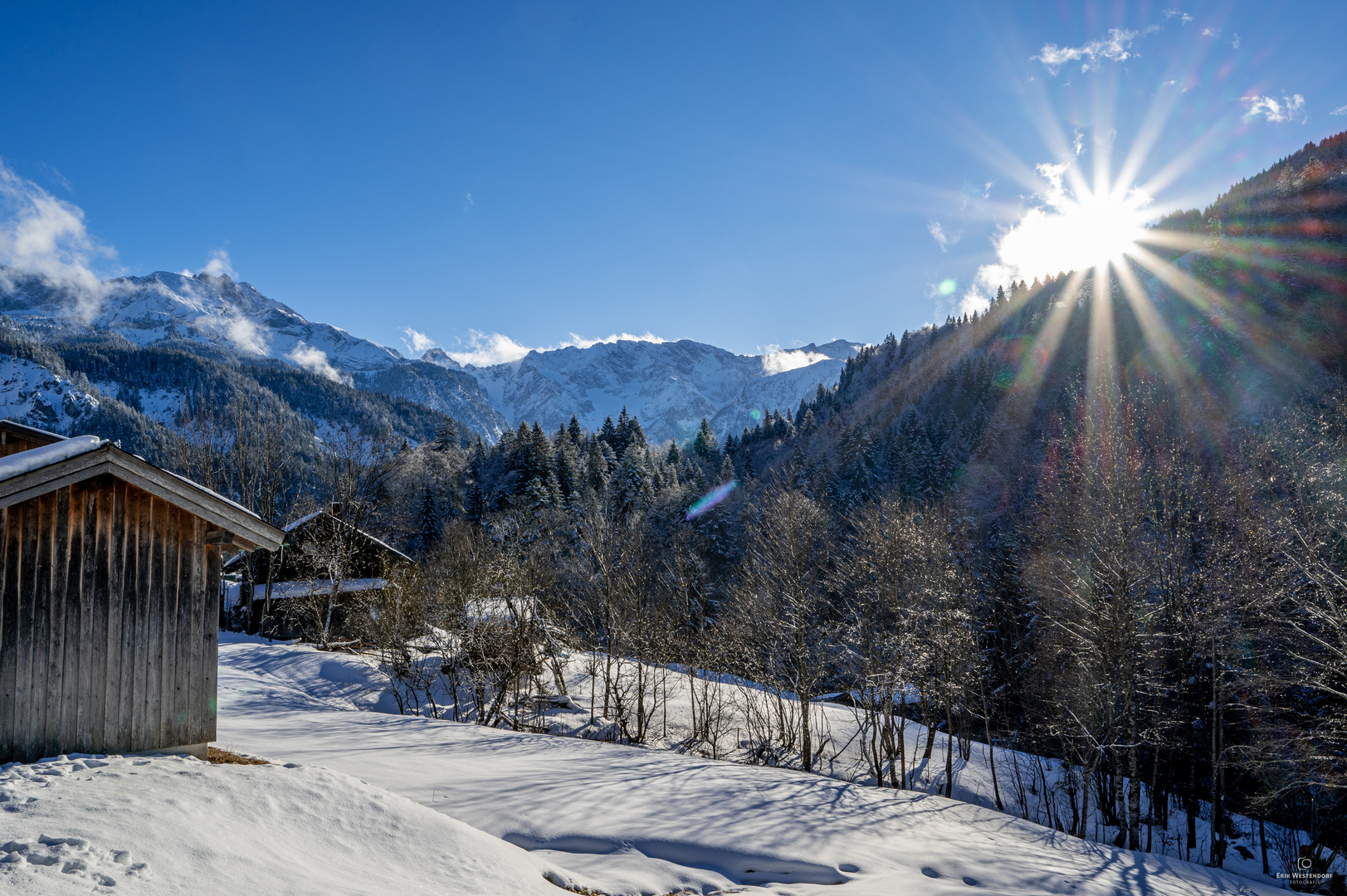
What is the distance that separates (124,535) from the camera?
7.75 meters

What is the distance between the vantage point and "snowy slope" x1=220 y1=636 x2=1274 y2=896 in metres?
8.20

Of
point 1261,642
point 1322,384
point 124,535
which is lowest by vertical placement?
point 1261,642

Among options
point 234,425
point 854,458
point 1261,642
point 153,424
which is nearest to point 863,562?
point 1261,642

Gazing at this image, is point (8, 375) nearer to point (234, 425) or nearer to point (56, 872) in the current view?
point (234, 425)

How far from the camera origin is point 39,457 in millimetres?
7000

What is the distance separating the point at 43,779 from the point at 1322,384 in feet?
324

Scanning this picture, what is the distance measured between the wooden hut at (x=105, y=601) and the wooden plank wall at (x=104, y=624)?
0.04ft

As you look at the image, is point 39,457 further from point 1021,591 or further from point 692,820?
point 1021,591

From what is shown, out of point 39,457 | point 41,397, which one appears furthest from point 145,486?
point 41,397

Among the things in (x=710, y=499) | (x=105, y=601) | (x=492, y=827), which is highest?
(x=710, y=499)

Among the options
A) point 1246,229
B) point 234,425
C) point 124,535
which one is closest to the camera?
point 124,535

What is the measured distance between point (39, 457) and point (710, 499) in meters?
61.5

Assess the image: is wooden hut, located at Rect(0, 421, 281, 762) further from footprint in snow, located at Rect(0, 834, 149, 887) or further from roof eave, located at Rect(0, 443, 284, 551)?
footprint in snow, located at Rect(0, 834, 149, 887)

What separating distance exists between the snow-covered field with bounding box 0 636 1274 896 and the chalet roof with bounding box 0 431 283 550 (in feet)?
9.71
